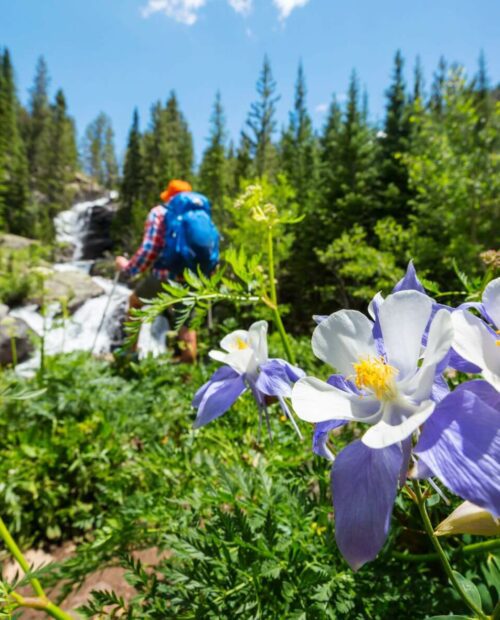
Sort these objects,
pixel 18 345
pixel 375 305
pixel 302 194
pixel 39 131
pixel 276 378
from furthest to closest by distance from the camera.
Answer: pixel 39 131 < pixel 302 194 < pixel 18 345 < pixel 276 378 < pixel 375 305

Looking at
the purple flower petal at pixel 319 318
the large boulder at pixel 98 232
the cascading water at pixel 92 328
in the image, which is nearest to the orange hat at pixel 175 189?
the cascading water at pixel 92 328

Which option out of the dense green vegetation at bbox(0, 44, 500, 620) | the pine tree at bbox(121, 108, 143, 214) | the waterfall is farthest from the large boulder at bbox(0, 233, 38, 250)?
the dense green vegetation at bbox(0, 44, 500, 620)

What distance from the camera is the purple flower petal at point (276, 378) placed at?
2.10ft

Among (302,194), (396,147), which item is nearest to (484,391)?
(396,147)

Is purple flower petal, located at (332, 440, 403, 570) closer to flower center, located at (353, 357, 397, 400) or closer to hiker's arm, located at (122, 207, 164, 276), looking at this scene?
flower center, located at (353, 357, 397, 400)

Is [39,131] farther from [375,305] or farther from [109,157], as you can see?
[375,305]

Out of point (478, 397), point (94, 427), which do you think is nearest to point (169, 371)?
point (94, 427)

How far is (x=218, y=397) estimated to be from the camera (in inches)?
27.0

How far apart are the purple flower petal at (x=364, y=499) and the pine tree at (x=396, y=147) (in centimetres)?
1581

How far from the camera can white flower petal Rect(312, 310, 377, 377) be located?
466mm

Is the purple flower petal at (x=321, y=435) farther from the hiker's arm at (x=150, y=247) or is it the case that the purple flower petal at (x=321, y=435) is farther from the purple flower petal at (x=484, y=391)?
the hiker's arm at (x=150, y=247)

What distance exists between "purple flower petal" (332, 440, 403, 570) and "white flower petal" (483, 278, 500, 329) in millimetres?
184

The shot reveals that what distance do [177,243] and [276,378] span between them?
3.59 metres

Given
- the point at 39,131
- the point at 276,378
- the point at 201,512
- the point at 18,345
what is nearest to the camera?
the point at 276,378
